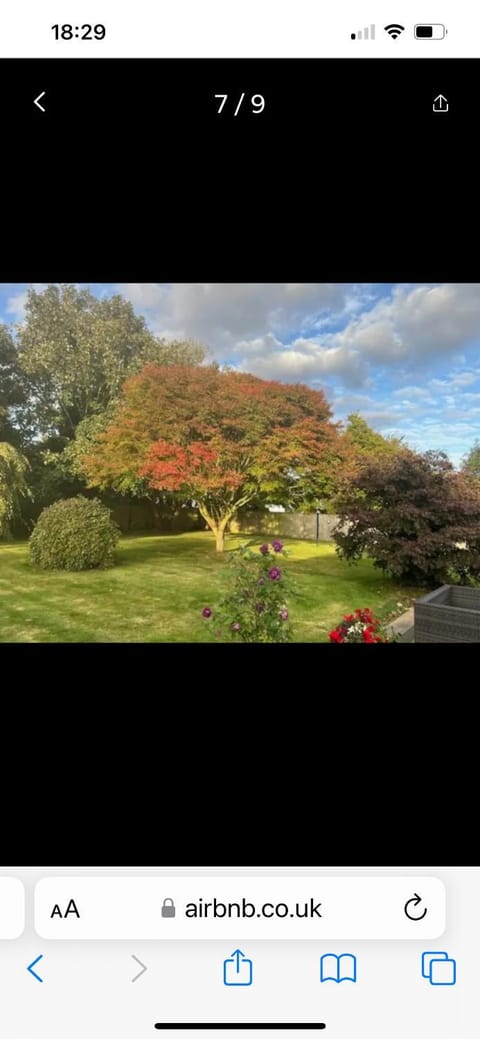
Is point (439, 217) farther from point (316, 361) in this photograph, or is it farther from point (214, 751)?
point (214, 751)

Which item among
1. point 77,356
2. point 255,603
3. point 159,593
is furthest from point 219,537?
point 77,356

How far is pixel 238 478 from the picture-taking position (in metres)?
3.33

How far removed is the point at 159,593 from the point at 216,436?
1.53 m

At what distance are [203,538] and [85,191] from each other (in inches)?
103

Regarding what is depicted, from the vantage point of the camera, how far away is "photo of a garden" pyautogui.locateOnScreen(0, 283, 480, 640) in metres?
2.58
